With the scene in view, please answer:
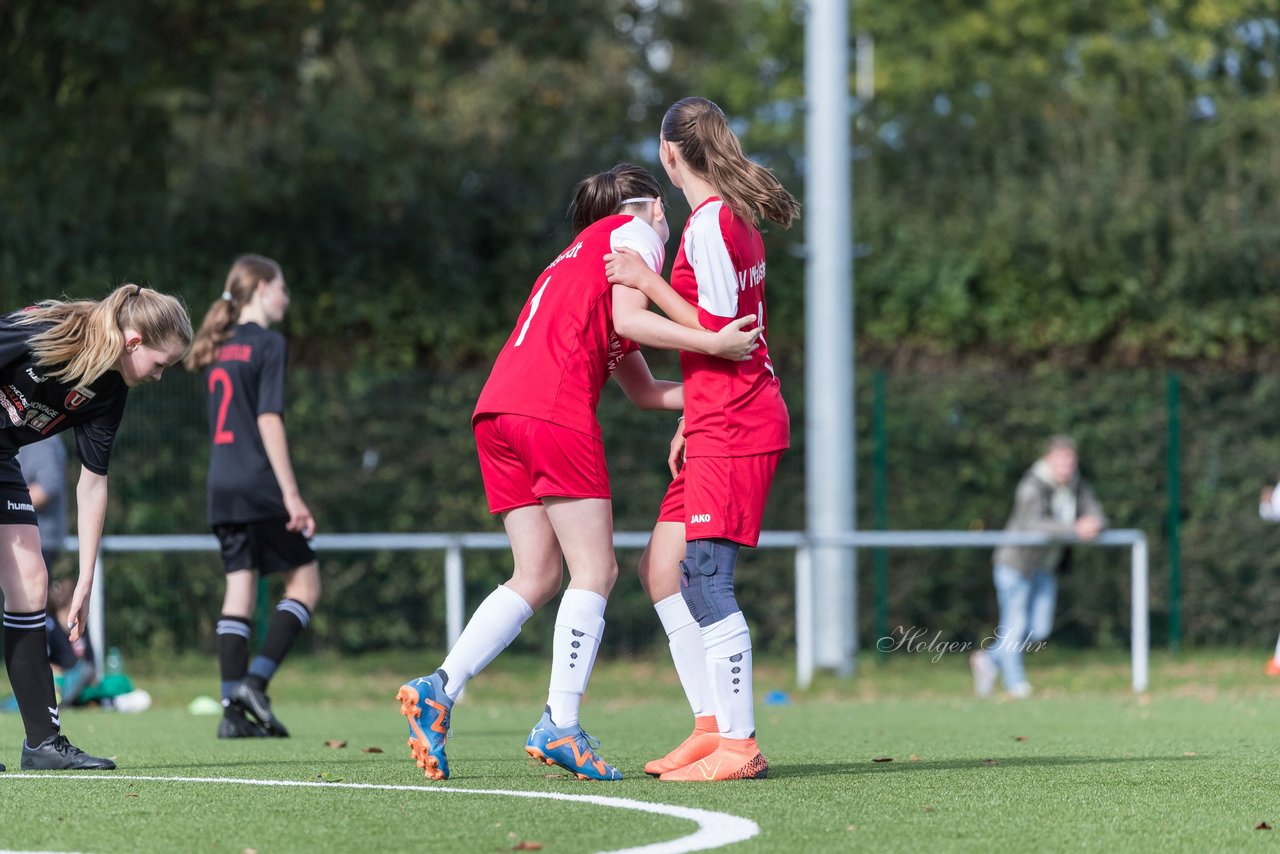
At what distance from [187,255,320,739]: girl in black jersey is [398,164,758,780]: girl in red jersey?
2527 millimetres

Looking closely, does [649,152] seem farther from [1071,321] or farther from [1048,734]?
[1048,734]

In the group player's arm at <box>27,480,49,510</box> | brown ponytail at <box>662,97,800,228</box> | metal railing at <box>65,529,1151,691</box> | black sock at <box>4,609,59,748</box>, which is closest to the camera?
brown ponytail at <box>662,97,800,228</box>

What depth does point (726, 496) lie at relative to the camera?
5.07 meters

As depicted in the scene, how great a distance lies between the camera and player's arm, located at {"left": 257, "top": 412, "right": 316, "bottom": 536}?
7449 millimetres

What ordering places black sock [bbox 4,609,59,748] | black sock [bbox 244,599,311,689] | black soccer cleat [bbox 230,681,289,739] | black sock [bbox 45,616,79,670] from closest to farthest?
black sock [bbox 4,609,59,748] < black soccer cleat [bbox 230,681,289,739] < black sock [bbox 244,599,311,689] < black sock [bbox 45,616,79,670]

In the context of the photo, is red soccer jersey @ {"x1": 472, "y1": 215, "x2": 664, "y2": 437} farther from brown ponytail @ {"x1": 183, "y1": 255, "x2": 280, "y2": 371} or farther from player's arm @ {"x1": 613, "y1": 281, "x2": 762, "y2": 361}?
brown ponytail @ {"x1": 183, "y1": 255, "x2": 280, "y2": 371}

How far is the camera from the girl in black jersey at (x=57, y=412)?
536 centimetres

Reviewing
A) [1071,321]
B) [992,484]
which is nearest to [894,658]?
[992,484]

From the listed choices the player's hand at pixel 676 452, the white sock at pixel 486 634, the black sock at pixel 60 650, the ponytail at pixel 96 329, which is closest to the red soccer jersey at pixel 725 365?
the player's hand at pixel 676 452

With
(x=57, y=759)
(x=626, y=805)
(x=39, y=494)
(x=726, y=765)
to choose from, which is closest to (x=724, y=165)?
(x=726, y=765)

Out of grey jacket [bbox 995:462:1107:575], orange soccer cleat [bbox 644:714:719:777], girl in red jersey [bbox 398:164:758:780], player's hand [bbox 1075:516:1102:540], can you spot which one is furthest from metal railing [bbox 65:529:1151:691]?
girl in red jersey [bbox 398:164:758:780]

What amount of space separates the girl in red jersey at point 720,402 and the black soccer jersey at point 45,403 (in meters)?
1.75

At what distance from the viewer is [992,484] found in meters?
13.9

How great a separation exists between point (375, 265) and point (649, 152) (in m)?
4.81
